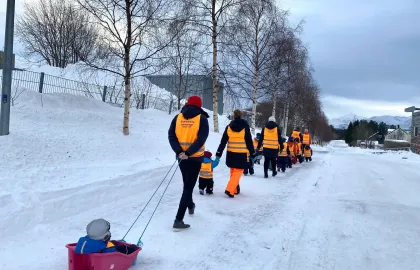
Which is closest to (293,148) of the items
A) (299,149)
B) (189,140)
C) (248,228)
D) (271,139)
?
(299,149)

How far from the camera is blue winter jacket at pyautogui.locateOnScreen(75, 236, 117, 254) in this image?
378 centimetres

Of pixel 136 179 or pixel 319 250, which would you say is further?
pixel 136 179

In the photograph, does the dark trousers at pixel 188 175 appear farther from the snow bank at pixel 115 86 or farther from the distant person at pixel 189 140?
the snow bank at pixel 115 86

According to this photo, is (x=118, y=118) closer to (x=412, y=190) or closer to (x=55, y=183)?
(x=55, y=183)

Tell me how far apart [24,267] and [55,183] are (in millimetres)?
2952

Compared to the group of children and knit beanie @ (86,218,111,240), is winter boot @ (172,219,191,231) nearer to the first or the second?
knit beanie @ (86,218,111,240)

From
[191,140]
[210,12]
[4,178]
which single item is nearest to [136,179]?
[4,178]

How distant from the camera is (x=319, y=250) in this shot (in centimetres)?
499

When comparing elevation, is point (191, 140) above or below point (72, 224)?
above

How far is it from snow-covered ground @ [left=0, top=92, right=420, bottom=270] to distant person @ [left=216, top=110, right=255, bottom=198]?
39 centimetres

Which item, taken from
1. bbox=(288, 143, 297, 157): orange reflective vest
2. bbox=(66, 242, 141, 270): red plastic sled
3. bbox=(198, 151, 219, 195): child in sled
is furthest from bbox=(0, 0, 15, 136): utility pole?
bbox=(288, 143, 297, 157): orange reflective vest

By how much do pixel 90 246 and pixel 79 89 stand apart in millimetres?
15683

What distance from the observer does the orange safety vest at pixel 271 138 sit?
1141cm

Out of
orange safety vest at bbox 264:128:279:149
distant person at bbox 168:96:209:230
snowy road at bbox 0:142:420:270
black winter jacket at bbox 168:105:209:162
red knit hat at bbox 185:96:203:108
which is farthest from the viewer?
orange safety vest at bbox 264:128:279:149
